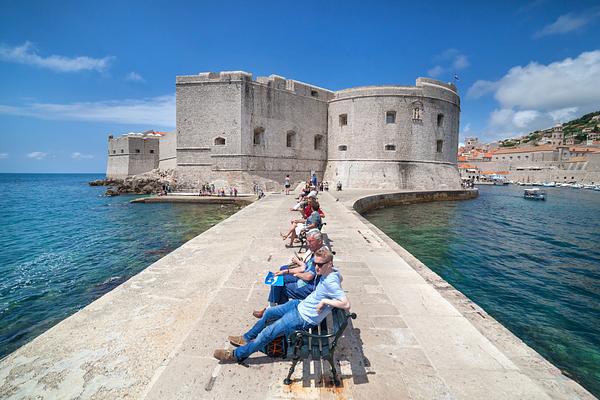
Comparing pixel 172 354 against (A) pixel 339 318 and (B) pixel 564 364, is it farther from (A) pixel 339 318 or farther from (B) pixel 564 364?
(B) pixel 564 364

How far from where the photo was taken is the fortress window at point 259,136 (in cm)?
2148

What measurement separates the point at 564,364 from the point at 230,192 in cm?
1866

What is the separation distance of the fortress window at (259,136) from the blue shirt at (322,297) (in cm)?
1994

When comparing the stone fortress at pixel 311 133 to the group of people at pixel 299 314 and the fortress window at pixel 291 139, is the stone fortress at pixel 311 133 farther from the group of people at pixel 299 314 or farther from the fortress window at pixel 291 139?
the group of people at pixel 299 314

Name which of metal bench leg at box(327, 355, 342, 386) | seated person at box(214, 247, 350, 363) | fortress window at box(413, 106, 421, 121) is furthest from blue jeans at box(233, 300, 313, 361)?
fortress window at box(413, 106, 421, 121)

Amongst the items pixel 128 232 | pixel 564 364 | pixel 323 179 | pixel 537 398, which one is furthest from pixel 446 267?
pixel 323 179

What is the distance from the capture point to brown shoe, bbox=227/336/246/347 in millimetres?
2516

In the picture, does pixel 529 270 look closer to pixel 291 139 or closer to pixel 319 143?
pixel 291 139

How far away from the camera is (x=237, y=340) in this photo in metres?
2.55

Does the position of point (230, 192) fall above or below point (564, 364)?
above

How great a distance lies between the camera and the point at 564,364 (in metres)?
3.90

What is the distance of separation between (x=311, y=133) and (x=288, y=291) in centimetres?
2244

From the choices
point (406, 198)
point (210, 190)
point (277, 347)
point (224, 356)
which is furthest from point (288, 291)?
point (210, 190)

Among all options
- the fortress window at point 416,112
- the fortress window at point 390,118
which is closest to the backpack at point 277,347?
the fortress window at point 390,118
